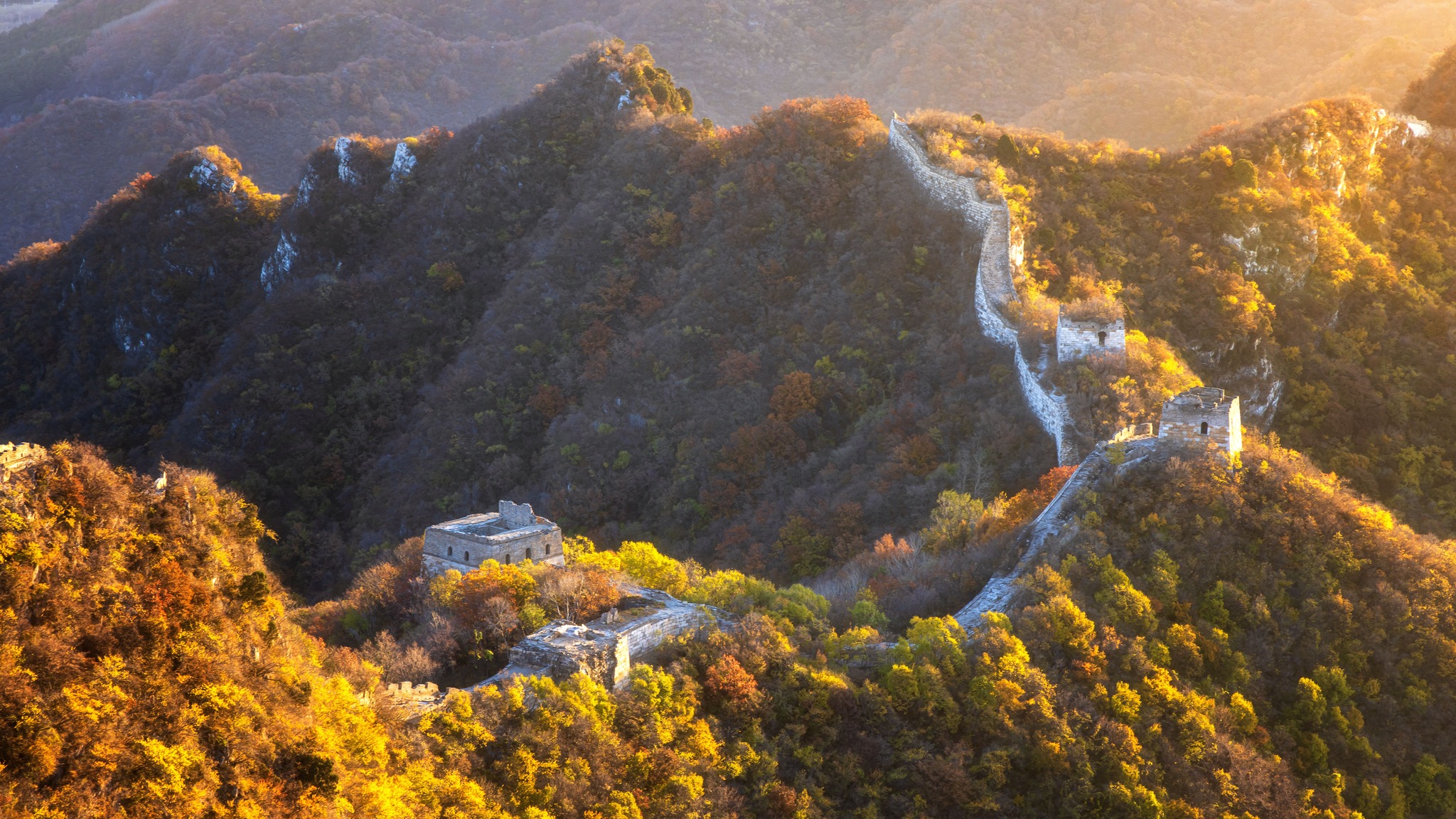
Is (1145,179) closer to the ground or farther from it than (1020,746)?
farther from it

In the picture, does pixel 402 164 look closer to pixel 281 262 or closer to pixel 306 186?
pixel 306 186

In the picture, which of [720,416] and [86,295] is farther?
[86,295]

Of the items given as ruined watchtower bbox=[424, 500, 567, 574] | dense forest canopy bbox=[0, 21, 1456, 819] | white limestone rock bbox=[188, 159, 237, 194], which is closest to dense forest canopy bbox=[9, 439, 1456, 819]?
dense forest canopy bbox=[0, 21, 1456, 819]

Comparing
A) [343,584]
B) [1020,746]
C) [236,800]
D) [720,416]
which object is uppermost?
[236,800]

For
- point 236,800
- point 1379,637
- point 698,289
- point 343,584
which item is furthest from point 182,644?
point 698,289

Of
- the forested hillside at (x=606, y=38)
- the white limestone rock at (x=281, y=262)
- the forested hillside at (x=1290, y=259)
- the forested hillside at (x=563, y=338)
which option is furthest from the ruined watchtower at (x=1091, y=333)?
the forested hillside at (x=606, y=38)

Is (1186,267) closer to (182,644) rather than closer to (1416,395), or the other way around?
(1416,395)

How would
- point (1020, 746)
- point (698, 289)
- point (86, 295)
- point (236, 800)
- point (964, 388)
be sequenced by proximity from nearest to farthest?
point (236, 800) → point (1020, 746) → point (964, 388) → point (698, 289) → point (86, 295)
